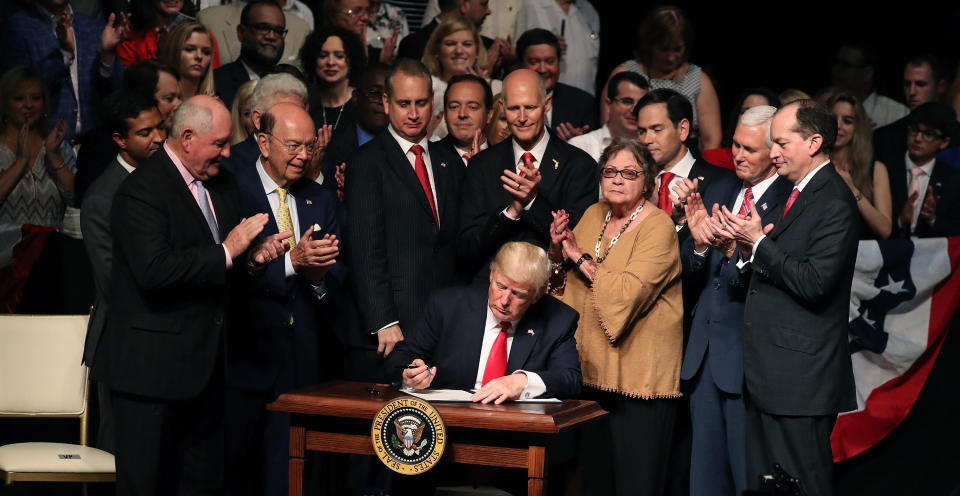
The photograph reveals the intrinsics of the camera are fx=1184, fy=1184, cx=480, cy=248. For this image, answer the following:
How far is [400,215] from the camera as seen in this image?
16.8 feet

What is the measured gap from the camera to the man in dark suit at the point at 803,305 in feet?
14.4

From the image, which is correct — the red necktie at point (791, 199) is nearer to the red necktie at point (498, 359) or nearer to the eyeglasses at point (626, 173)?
the eyeglasses at point (626, 173)

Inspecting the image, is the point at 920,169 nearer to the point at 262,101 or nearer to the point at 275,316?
the point at 262,101

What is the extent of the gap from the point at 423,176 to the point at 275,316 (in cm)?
96

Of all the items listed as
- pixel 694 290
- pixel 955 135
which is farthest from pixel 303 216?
pixel 955 135

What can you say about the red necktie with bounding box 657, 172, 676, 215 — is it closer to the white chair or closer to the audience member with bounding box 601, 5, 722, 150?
the audience member with bounding box 601, 5, 722, 150

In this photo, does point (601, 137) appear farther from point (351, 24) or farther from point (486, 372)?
point (486, 372)

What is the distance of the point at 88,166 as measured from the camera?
5.89 meters

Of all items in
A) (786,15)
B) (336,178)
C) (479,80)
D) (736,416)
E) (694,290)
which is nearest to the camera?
(736,416)

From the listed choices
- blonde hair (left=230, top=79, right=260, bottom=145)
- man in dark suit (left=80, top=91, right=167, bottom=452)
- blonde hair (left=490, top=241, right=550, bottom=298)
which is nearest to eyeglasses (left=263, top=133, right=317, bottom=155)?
man in dark suit (left=80, top=91, right=167, bottom=452)

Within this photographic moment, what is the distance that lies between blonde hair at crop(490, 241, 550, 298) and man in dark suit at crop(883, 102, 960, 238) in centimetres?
334

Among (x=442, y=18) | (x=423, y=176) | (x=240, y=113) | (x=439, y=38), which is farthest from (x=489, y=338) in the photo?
(x=442, y=18)

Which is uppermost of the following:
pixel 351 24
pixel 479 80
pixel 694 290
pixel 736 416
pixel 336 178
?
pixel 351 24

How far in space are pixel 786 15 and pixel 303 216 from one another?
5.41 m
